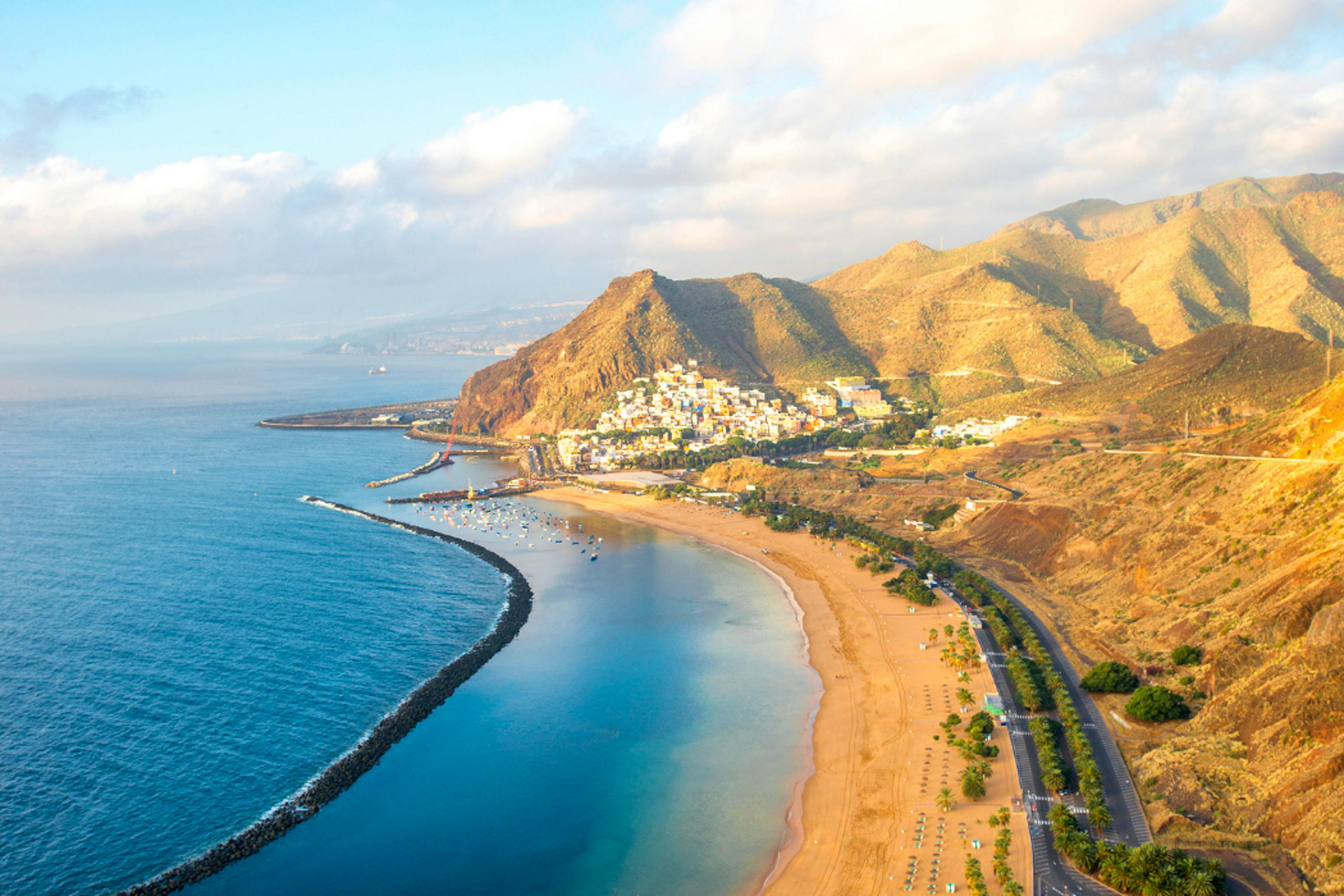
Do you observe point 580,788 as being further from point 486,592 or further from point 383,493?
point 383,493

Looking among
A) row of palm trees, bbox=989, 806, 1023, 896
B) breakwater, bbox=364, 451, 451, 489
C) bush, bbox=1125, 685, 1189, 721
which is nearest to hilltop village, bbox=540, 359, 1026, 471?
breakwater, bbox=364, 451, 451, 489

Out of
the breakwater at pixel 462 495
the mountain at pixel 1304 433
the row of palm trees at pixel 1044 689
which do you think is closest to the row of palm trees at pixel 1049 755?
the row of palm trees at pixel 1044 689

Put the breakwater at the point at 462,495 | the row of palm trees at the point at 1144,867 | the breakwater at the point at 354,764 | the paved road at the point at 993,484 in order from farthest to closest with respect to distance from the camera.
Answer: the breakwater at the point at 462,495 < the paved road at the point at 993,484 < the breakwater at the point at 354,764 < the row of palm trees at the point at 1144,867

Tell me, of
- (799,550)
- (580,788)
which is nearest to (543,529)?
(799,550)

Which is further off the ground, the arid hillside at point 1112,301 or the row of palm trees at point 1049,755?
the arid hillside at point 1112,301

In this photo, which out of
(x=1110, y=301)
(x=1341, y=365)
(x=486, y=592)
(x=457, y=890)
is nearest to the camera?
(x=457, y=890)

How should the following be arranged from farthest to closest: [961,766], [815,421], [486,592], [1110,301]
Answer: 1. [1110,301]
2. [815,421]
3. [486,592]
4. [961,766]

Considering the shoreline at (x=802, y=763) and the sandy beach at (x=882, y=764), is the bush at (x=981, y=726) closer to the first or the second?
the sandy beach at (x=882, y=764)
